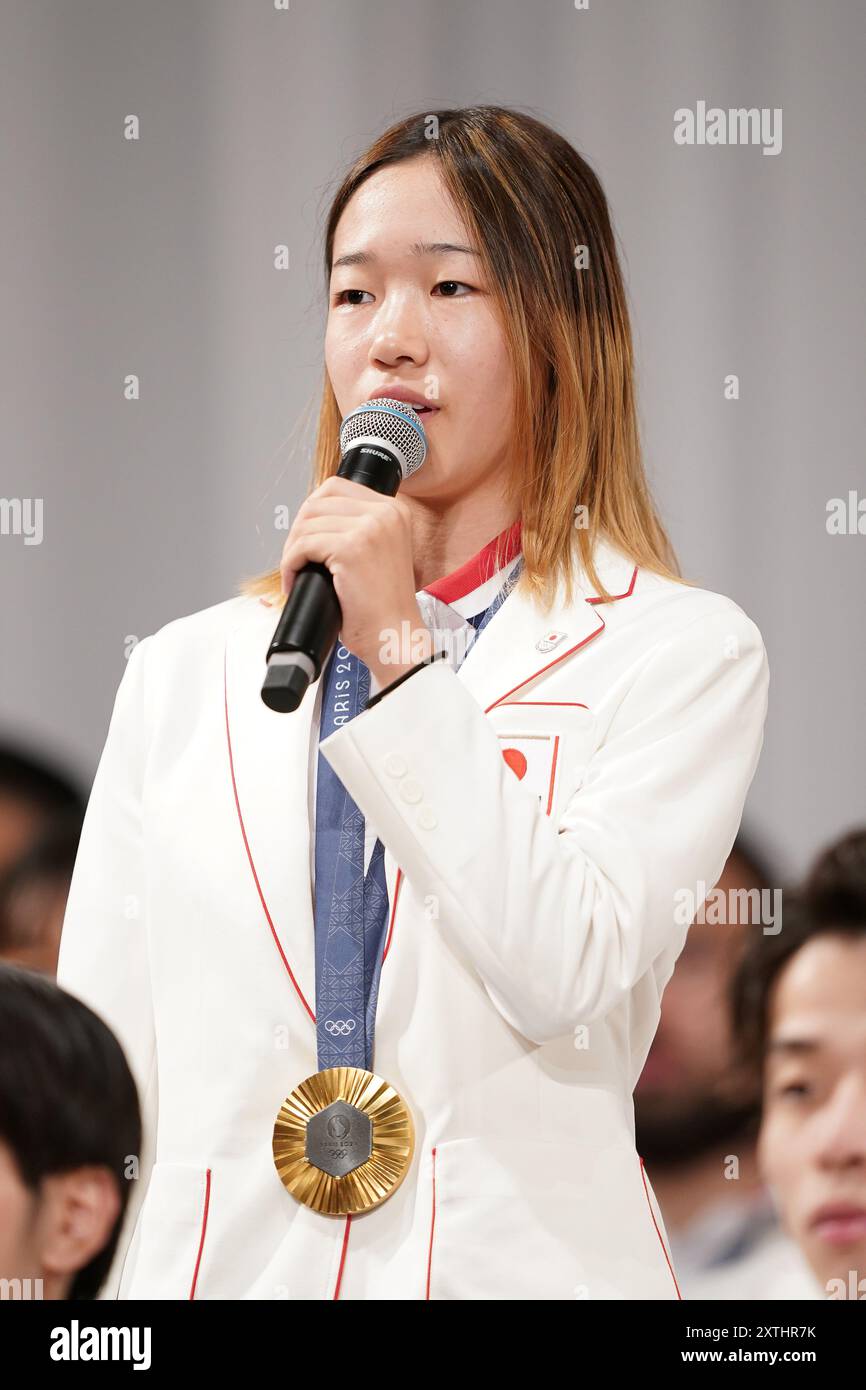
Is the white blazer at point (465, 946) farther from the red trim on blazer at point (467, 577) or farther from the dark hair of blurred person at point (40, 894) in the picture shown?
the dark hair of blurred person at point (40, 894)

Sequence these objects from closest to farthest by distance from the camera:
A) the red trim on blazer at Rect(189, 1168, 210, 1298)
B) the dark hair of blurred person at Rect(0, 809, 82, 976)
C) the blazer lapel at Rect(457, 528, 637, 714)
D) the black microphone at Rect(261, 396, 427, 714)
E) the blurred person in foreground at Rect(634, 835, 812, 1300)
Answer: the black microphone at Rect(261, 396, 427, 714) < the red trim on blazer at Rect(189, 1168, 210, 1298) < the blazer lapel at Rect(457, 528, 637, 714) < the blurred person in foreground at Rect(634, 835, 812, 1300) < the dark hair of blurred person at Rect(0, 809, 82, 976)

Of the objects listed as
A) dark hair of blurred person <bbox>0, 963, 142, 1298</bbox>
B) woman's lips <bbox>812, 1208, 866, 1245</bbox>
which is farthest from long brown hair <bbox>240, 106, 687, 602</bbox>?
woman's lips <bbox>812, 1208, 866, 1245</bbox>

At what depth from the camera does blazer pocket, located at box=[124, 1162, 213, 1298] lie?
1.47 metres

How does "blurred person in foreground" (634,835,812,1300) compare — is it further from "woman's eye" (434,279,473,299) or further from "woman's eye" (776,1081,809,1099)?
"woman's eye" (434,279,473,299)

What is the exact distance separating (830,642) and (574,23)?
0.97m

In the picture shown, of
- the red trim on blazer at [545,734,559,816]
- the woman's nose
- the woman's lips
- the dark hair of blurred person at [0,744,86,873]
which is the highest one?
the woman's nose

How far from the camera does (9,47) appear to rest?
2.58 m

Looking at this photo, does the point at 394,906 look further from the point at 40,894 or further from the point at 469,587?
the point at 40,894

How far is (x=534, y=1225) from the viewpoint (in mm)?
1431

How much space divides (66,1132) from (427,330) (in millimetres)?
857

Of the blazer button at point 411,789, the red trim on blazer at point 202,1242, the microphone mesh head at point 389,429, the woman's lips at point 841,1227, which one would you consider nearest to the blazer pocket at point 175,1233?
Answer: the red trim on blazer at point 202,1242

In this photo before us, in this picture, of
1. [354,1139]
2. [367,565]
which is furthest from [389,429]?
[354,1139]

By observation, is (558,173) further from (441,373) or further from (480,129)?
(441,373)
